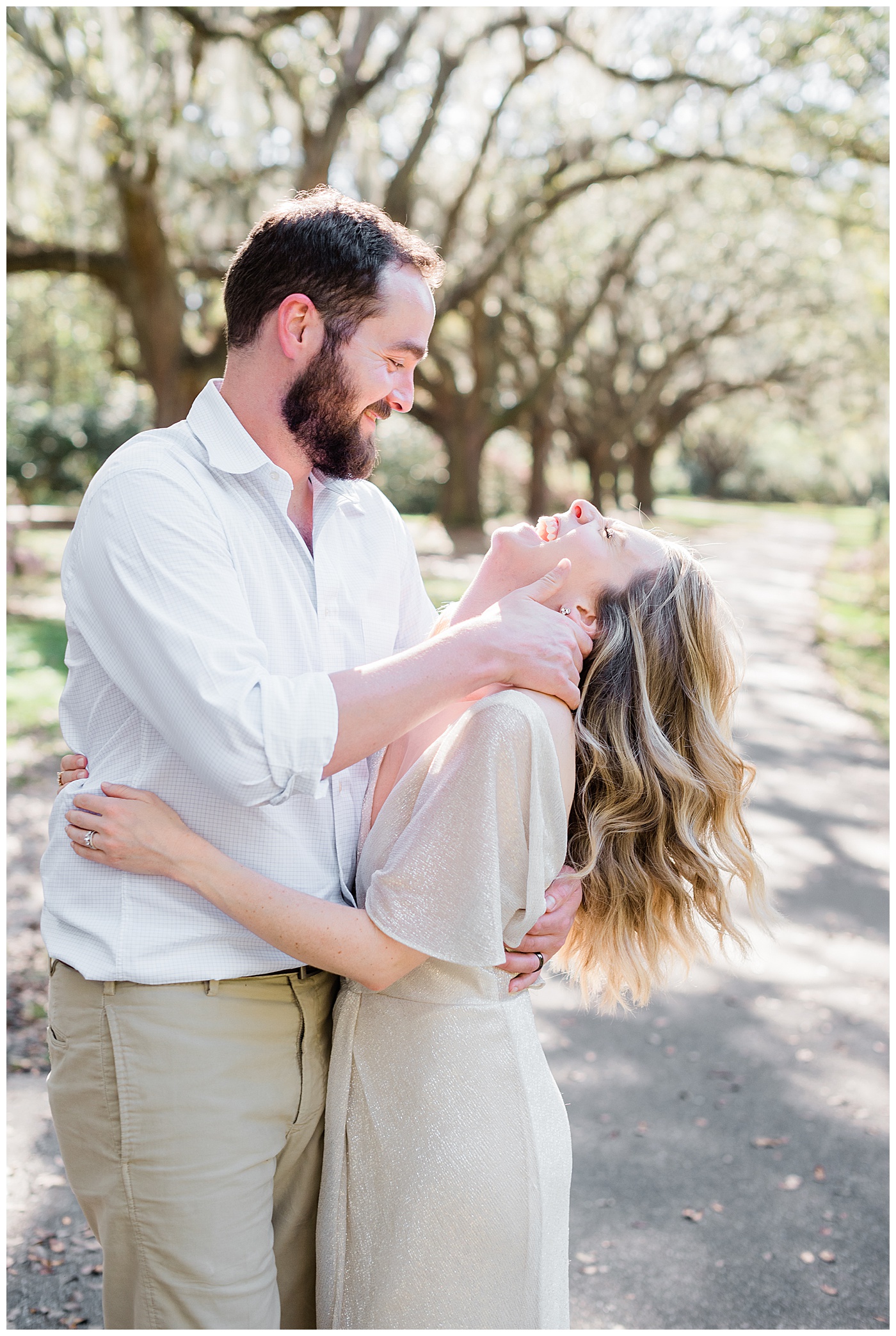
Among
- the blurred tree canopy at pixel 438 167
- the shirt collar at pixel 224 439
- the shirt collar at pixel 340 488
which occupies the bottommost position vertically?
the shirt collar at pixel 340 488

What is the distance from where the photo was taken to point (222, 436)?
2098 millimetres

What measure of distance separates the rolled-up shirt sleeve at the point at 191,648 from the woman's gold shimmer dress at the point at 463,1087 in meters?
0.32

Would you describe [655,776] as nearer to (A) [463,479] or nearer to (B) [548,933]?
(B) [548,933]

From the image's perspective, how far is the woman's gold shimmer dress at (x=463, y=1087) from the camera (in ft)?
6.46

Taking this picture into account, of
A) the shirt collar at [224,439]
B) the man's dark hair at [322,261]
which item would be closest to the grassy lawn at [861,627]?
the man's dark hair at [322,261]

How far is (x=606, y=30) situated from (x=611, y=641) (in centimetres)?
1154

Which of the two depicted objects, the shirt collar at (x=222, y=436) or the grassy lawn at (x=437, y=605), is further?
the grassy lawn at (x=437, y=605)

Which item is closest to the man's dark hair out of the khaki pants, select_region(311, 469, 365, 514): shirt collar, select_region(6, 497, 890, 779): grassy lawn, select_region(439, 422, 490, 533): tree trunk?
select_region(311, 469, 365, 514): shirt collar

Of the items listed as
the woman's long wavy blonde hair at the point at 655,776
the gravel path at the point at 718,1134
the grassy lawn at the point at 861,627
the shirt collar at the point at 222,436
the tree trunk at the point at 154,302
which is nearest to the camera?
the shirt collar at the point at 222,436

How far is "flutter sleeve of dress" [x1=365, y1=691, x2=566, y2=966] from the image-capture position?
1.97 metres

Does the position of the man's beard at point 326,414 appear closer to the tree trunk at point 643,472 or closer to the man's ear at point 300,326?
the man's ear at point 300,326

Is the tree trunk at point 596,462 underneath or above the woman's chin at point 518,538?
above

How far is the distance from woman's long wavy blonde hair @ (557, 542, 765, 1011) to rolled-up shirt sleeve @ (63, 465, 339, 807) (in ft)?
2.58

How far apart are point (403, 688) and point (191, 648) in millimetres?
368
